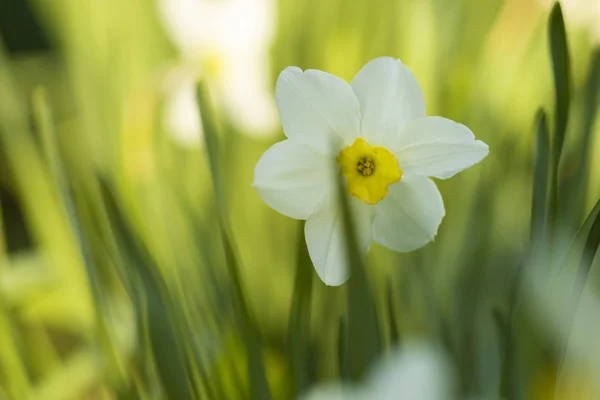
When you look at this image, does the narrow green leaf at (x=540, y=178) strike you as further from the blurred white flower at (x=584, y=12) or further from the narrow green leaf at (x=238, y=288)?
the blurred white flower at (x=584, y=12)

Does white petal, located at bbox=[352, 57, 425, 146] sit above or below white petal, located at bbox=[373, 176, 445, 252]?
above

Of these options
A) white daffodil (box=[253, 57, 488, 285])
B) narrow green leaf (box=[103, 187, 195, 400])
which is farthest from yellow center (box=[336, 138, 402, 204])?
narrow green leaf (box=[103, 187, 195, 400])

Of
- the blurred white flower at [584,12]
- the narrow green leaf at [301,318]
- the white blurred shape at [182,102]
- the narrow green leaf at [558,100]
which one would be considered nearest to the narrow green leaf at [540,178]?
A: the narrow green leaf at [558,100]

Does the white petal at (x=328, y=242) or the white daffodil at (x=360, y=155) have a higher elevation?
the white daffodil at (x=360, y=155)

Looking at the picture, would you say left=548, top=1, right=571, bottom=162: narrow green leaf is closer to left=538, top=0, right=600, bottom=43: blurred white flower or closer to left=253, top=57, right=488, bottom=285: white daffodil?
left=253, top=57, right=488, bottom=285: white daffodil

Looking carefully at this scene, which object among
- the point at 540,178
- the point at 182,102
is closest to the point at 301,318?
the point at 540,178

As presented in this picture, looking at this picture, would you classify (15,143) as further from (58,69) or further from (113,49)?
(58,69)
